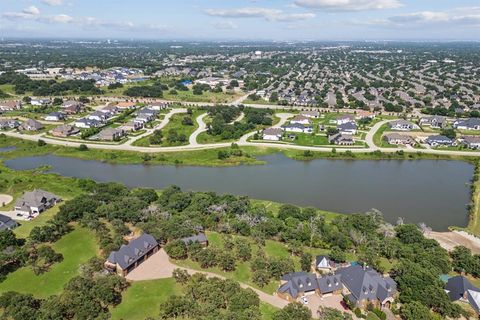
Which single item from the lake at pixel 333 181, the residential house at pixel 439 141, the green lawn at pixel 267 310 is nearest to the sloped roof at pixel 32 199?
the lake at pixel 333 181

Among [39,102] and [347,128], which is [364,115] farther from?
[39,102]

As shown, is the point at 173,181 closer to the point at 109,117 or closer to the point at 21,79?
the point at 109,117

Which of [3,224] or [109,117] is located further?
[109,117]

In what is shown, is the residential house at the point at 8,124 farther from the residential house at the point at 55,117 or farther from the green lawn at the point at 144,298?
the green lawn at the point at 144,298

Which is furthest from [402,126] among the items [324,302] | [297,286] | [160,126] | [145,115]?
[297,286]

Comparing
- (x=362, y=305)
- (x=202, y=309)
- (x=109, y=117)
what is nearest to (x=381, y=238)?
(x=362, y=305)

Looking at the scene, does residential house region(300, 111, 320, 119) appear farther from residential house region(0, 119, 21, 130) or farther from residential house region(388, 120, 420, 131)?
residential house region(0, 119, 21, 130)
